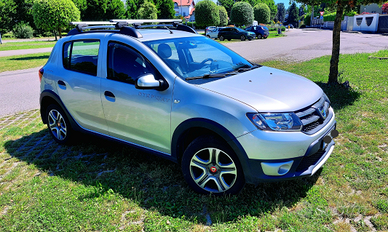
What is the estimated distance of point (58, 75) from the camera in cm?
471

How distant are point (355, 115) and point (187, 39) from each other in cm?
364

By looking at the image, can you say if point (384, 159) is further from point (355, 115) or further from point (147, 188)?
point (147, 188)

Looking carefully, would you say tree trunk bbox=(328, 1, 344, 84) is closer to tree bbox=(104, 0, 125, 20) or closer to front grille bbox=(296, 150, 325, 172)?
front grille bbox=(296, 150, 325, 172)

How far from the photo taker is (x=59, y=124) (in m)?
5.05

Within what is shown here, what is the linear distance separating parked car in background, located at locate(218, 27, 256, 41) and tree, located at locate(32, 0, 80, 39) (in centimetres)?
1656

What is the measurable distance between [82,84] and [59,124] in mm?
1134

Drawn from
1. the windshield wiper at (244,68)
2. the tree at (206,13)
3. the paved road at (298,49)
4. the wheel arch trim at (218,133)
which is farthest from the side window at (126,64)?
the tree at (206,13)

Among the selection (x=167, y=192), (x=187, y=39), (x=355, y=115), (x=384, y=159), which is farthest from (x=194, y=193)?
(x=355, y=115)

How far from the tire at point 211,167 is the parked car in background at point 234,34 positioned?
29406mm

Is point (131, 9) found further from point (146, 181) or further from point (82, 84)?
point (146, 181)

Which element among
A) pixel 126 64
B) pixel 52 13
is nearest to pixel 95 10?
pixel 52 13

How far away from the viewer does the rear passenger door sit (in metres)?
4.21

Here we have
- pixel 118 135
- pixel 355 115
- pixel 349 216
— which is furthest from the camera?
pixel 355 115

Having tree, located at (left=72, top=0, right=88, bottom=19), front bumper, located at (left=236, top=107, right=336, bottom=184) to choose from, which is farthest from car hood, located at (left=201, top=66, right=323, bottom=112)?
tree, located at (left=72, top=0, right=88, bottom=19)
